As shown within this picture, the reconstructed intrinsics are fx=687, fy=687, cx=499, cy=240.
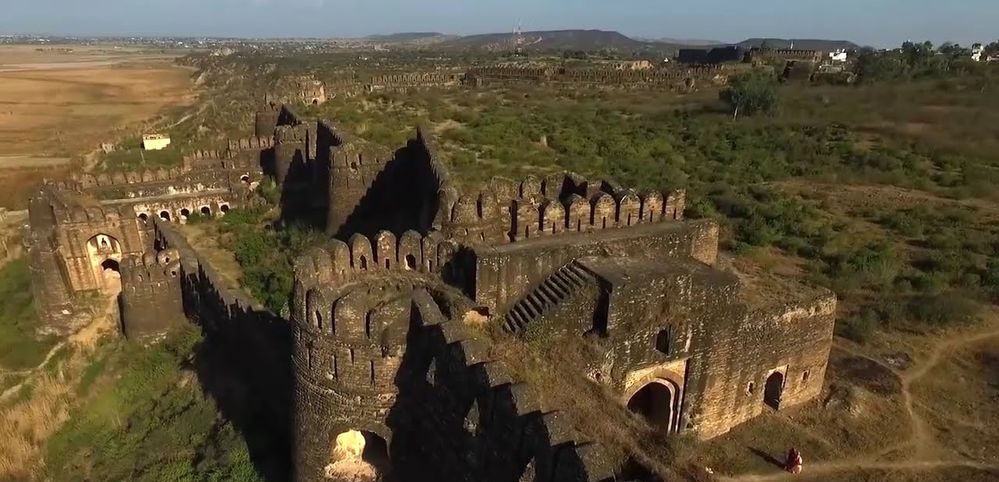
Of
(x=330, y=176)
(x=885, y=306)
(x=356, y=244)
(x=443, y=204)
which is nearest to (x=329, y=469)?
(x=356, y=244)

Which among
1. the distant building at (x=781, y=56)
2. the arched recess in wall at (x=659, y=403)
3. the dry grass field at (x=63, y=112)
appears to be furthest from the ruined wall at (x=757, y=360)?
the distant building at (x=781, y=56)

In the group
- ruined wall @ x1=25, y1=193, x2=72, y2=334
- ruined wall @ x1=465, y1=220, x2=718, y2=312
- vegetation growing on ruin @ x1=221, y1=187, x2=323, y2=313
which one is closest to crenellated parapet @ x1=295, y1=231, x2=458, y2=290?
ruined wall @ x1=465, y1=220, x2=718, y2=312

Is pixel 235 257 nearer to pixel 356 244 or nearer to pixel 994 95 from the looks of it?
pixel 356 244

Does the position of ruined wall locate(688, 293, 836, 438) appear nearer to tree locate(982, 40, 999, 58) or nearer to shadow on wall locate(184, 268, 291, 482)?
shadow on wall locate(184, 268, 291, 482)

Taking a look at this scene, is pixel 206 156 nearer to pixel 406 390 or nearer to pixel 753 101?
pixel 406 390

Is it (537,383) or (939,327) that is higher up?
(537,383)

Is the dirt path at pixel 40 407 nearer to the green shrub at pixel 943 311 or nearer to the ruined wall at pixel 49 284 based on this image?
the ruined wall at pixel 49 284
